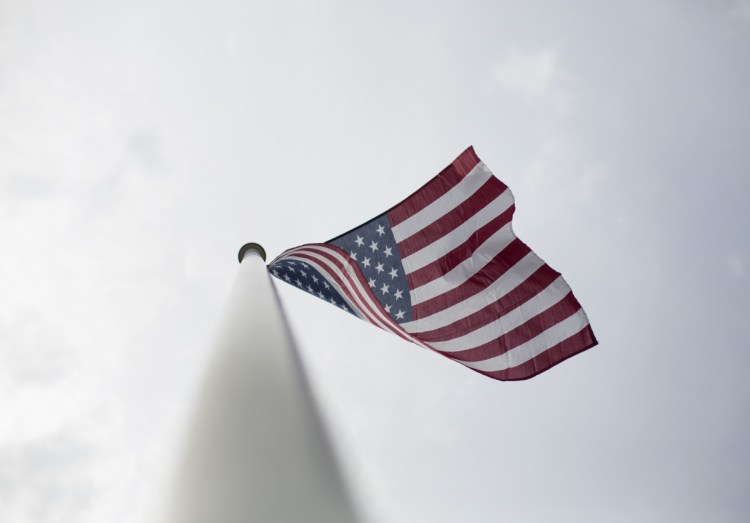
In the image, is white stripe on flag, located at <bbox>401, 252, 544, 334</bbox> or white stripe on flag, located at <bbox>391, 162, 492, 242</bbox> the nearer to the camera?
white stripe on flag, located at <bbox>401, 252, 544, 334</bbox>

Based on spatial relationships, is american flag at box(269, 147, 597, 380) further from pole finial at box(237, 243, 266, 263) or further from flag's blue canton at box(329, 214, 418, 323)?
pole finial at box(237, 243, 266, 263)

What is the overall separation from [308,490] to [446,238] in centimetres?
1073

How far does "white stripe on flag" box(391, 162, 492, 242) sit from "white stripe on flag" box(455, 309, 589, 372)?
3.87 m

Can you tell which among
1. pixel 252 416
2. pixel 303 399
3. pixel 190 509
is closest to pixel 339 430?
pixel 303 399

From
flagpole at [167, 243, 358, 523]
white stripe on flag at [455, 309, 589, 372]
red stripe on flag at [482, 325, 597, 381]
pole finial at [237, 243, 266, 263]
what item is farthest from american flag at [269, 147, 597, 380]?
flagpole at [167, 243, 358, 523]

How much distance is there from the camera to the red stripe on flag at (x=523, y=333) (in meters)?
14.2

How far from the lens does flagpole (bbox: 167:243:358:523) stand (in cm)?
443

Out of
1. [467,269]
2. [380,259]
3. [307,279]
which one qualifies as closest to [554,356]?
[467,269]

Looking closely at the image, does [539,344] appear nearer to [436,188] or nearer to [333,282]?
[436,188]

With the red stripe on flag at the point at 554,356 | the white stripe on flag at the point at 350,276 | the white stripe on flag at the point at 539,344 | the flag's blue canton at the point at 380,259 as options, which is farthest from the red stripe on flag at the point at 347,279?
the red stripe on flag at the point at 554,356

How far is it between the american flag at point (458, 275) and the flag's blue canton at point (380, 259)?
3cm

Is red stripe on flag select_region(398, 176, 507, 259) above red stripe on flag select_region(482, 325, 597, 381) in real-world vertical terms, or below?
above

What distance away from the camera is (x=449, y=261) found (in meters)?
14.7

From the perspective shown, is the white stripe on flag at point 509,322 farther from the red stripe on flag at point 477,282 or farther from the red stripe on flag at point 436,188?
the red stripe on flag at point 436,188
